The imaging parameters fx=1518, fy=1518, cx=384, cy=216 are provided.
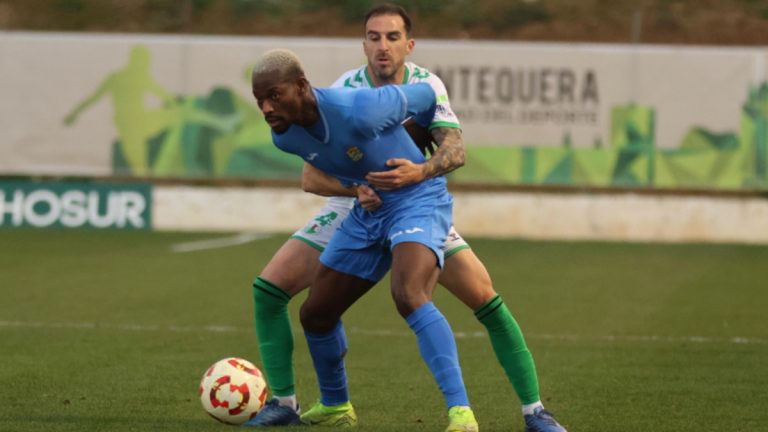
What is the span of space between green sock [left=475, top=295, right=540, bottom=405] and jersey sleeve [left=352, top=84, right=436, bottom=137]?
1.02 meters

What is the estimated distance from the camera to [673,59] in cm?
2209

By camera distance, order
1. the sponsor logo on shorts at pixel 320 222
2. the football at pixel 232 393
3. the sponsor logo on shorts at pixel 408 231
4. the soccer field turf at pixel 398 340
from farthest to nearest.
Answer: the soccer field turf at pixel 398 340 → the sponsor logo on shorts at pixel 320 222 → the football at pixel 232 393 → the sponsor logo on shorts at pixel 408 231

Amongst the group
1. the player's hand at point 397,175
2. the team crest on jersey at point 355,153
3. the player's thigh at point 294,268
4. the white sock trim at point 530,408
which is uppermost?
the team crest on jersey at point 355,153

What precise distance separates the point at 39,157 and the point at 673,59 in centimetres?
943

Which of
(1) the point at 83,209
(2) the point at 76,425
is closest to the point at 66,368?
(2) the point at 76,425

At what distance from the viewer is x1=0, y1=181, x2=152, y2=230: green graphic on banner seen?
21.6 m

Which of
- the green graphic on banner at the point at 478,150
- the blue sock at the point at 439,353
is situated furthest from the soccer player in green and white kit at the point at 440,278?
the green graphic on banner at the point at 478,150

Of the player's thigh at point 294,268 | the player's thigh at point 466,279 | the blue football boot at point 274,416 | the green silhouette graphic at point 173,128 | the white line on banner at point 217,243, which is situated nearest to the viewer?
the player's thigh at point 466,279

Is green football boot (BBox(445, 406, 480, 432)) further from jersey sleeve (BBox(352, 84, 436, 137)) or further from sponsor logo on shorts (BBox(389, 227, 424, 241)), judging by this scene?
jersey sleeve (BBox(352, 84, 436, 137))

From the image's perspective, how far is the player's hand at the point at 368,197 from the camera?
6754mm

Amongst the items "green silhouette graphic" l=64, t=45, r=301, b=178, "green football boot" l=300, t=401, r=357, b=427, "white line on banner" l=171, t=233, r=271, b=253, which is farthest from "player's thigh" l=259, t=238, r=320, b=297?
"green silhouette graphic" l=64, t=45, r=301, b=178

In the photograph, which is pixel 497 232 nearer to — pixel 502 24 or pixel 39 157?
pixel 39 157

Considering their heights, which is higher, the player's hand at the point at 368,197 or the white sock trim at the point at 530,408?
the player's hand at the point at 368,197

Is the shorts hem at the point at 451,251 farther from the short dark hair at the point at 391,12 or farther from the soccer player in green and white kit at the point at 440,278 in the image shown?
the short dark hair at the point at 391,12
